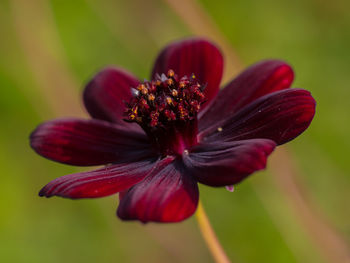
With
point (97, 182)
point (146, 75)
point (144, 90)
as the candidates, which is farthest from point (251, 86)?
point (146, 75)

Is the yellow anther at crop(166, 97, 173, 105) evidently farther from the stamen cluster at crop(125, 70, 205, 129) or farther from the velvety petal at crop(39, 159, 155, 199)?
the velvety petal at crop(39, 159, 155, 199)

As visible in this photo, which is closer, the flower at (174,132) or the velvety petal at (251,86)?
the flower at (174,132)

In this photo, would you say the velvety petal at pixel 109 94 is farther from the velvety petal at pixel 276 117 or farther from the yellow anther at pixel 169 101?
the velvety petal at pixel 276 117

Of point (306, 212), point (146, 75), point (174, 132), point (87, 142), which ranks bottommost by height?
point (306, 212)

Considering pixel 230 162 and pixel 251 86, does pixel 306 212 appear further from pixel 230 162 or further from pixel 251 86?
pixel 230 162

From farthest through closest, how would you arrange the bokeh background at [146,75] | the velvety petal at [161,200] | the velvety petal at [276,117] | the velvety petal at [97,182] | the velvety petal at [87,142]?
the bokeh background at [146,75] → the velvety petal at [87,142] → the velvety petal at [276,117] → the velvety petal at [97,182] → the velvety petal at [161,200]

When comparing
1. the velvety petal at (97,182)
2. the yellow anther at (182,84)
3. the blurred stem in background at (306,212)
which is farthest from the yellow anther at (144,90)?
the blurred stem in background at (306,212)

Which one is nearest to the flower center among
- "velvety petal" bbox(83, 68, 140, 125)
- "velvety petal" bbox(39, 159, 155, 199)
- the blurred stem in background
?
"velvety petal" bbox(39, 159, 155, 199)

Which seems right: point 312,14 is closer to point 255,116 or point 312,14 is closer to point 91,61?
point 91,61
